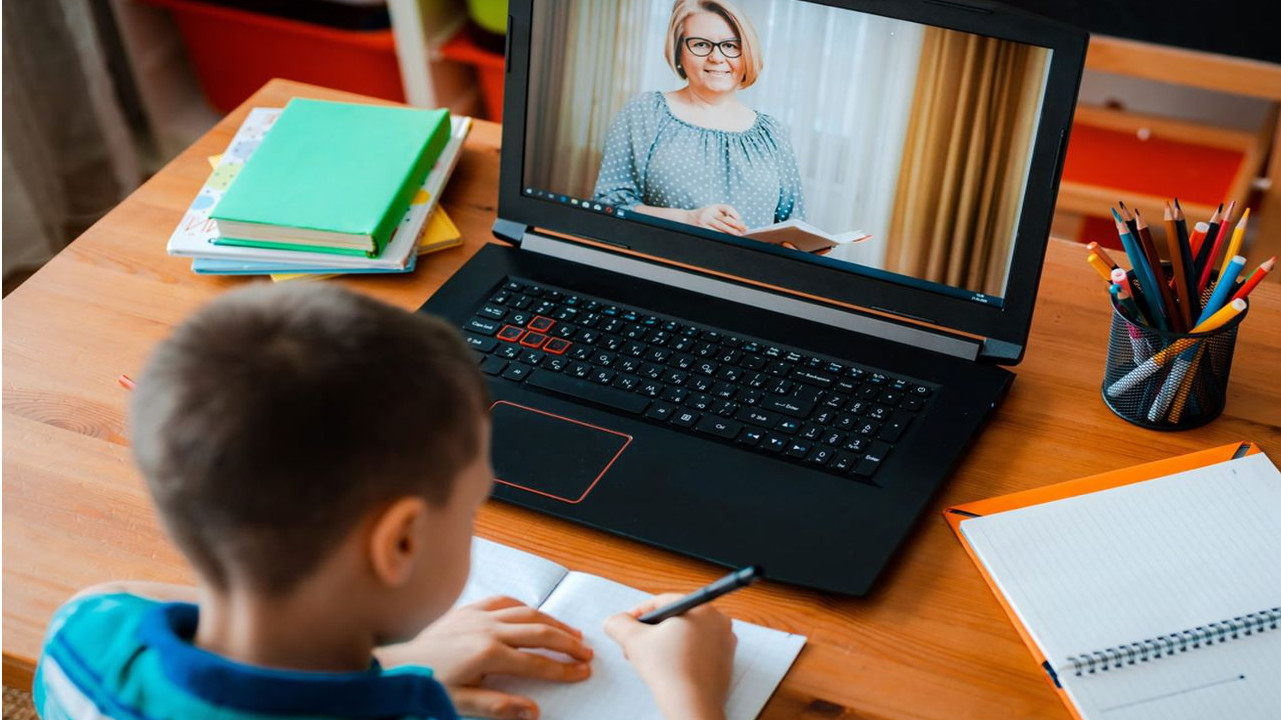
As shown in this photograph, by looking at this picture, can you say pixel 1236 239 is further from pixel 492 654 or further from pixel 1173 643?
pixel 492 654

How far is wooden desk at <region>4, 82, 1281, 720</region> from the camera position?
31.7 inches

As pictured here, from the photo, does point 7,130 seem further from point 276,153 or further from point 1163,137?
point 1163,137

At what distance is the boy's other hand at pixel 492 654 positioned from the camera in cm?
77

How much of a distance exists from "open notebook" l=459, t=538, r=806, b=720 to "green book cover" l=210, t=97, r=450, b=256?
388 millimetres

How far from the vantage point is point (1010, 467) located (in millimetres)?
954

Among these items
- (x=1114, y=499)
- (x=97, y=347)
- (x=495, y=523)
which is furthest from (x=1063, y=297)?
(x=97, y=347)

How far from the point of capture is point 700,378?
39.8 inches

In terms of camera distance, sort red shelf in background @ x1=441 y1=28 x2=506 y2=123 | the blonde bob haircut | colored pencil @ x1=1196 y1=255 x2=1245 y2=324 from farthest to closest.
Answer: red shelf in background @ x1=441 y1=28 x2=506 y2=123, the blonde bob haircut, colored pencil @ x1=1196 y1=255 x2=1245 y2=324

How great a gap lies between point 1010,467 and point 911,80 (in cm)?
31

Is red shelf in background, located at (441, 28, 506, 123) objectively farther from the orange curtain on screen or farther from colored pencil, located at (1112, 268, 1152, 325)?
colored pencil, located at (1112, 268, 1152, 325)

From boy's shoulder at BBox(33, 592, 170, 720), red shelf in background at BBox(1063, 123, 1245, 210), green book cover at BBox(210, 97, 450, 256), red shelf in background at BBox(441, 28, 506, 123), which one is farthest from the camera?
red shelf in background at BBox(441, 28, 506, 123)

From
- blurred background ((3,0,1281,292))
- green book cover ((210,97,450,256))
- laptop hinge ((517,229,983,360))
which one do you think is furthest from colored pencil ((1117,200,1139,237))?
blurred background ((3,0,1281,292))

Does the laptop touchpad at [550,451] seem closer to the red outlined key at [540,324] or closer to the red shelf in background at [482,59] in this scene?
the red outlined key at [540,324]

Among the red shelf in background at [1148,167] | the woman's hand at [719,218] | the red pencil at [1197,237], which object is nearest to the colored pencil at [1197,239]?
the red pencil at [1197,237]
